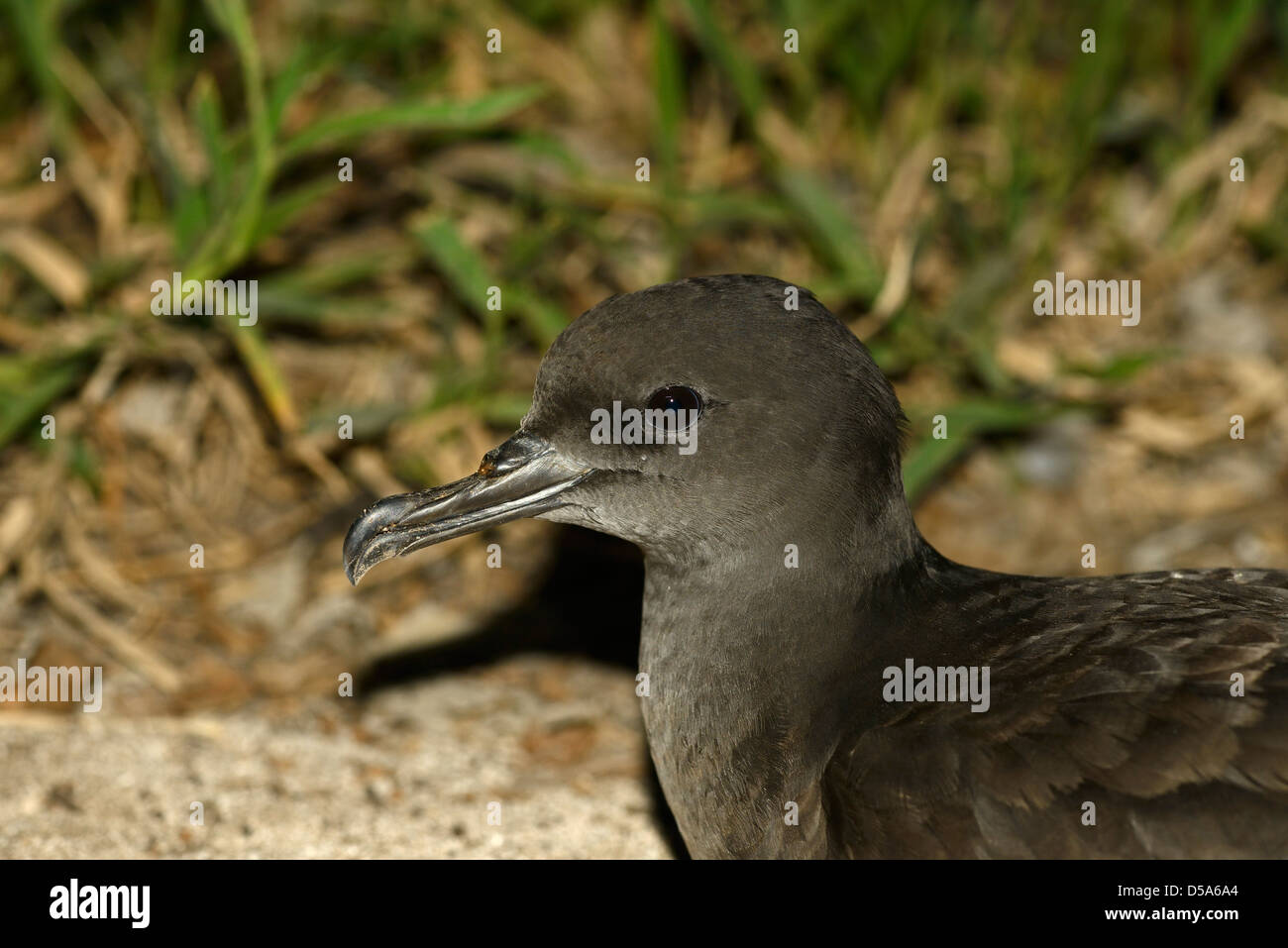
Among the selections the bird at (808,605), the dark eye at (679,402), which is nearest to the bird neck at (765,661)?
the bird at (808,605)

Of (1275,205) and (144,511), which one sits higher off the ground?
(1275,205)

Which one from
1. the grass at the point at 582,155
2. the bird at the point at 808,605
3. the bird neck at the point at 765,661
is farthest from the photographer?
the grass at the point at 582,155

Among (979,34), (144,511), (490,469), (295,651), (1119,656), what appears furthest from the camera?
(979,34)

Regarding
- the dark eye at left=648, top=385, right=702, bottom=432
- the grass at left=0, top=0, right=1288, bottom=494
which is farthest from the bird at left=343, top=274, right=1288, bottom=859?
the grass at left=0, top=0, right=1288, bottom=494

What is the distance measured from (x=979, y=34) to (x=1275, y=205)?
4.27ft

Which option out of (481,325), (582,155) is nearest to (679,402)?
(481,325)

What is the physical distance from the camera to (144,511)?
15.8ft

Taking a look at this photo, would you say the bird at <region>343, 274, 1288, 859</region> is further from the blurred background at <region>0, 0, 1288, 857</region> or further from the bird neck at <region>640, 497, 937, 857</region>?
the blurred background at <region>0, 0, 1288, 857</region>

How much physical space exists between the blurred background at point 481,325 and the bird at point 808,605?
74cm

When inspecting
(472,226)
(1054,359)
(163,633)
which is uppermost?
(472,226)

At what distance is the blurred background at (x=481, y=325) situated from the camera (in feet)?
13.5

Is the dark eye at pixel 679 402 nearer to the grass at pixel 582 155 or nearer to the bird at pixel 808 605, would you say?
the bird at pixel 808 605

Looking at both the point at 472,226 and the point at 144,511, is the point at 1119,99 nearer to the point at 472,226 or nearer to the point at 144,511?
the point at 472,226

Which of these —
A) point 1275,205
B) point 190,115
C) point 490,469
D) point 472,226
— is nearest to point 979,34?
point 1275,205
